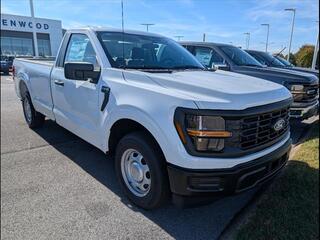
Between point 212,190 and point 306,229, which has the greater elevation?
point 212,190

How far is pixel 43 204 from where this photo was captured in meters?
3.18

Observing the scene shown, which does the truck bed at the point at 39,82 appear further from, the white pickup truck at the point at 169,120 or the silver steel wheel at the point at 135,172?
the silver steel wheel at the point at 135,172

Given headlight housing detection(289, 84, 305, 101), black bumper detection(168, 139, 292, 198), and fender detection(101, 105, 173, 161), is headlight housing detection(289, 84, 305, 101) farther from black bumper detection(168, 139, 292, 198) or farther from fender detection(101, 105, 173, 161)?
fender detection(101, 105, 173, 161)

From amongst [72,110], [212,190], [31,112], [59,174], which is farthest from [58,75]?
[212,190]

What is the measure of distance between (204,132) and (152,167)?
25.3 inches

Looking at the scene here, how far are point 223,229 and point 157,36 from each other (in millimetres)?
2900

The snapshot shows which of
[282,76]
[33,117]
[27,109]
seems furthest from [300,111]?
[27,109]

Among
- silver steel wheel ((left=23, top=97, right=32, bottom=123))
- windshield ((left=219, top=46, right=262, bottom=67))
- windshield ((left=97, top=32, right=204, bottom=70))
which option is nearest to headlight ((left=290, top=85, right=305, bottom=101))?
windshield ((left=219, top=46, right=262, bottom=67))

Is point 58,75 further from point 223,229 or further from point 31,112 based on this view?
point 223,229

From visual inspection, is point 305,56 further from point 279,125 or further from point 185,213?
point 185,213

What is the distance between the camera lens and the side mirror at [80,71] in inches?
129

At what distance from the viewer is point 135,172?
309 cm

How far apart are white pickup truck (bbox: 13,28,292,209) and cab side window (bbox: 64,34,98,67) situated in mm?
26

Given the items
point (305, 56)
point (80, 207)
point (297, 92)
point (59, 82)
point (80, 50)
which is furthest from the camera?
point (305, 56)
